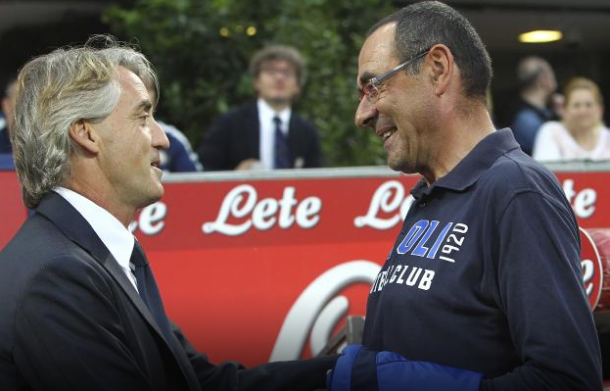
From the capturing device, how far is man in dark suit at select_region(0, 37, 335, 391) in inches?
86.4

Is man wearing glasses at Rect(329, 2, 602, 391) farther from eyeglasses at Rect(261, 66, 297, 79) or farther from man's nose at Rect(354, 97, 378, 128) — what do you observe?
eyeglasses at Rect(261, 66, 297, 79)

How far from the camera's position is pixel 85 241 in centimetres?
240

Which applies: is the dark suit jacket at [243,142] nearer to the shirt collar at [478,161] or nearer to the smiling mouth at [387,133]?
the smiling mouth at [387,133]

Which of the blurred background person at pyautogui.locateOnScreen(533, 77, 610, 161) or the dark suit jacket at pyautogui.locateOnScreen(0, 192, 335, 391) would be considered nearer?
the dark suit jacket at pyautogui.locateOnScreen(0, 192, 335, 391)

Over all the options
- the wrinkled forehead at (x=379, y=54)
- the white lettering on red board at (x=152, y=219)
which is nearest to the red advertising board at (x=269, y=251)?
the white lettering on red board at (x=152, y=219)

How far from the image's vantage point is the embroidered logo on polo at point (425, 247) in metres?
2.25

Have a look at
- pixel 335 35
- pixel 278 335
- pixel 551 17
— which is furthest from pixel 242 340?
pixel 551 17

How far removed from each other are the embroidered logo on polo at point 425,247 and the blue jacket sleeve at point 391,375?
18 centimetres

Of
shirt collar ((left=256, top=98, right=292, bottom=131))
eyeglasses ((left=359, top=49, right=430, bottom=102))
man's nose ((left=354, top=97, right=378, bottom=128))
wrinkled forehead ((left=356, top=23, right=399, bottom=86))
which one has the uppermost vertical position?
wrinkled forehead ((left=356, top=23, right=399, bottom=86))

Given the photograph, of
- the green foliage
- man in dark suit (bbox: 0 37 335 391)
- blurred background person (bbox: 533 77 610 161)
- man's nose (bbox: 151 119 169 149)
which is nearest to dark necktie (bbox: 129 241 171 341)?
man in dark suit (bbox: 0 37 335 391)

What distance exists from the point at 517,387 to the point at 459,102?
0.74 m

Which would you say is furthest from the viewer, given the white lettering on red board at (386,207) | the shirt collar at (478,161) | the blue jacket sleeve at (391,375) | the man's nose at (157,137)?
the white lettering on red board at (386,207)

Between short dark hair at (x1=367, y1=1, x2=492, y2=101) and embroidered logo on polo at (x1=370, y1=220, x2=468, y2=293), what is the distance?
1.19 ft

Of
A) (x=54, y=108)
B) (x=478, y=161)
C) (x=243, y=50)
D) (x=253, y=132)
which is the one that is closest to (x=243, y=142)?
(x=253, y=132)
